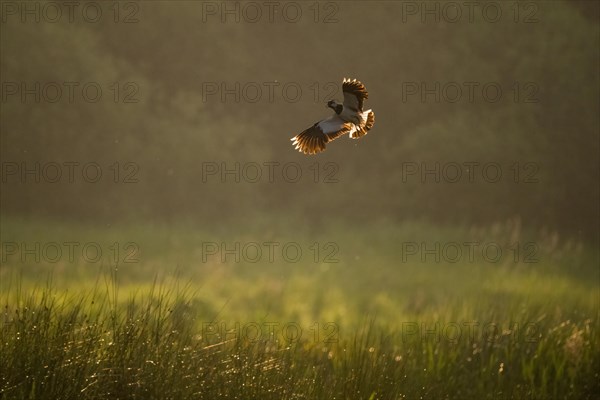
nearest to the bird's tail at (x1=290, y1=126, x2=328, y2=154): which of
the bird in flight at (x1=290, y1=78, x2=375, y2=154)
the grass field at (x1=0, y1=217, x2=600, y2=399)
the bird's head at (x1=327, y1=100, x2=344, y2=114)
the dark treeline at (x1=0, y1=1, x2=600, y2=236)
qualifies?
the bird in flight at (x1=290, y1=78, x2=375, y2=154)

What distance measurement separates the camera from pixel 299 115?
24.0 metres

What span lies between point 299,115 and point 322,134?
1868cm

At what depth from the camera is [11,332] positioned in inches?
231

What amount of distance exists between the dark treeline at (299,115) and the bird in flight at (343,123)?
15715mm

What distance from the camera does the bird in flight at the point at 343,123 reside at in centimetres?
532

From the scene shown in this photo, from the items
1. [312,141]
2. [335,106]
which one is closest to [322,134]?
[312,141]

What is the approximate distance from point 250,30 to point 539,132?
959 cm

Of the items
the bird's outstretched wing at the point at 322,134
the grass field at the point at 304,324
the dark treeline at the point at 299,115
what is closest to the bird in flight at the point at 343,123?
the bird's outstretched wing at the point at 322,134

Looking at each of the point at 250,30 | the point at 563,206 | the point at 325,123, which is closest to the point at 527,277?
the point at 563,206

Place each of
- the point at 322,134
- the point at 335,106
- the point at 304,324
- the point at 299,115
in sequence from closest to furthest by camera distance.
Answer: the point at 335,106 → the point at 322,134 → the point at 304,324 → the point at 299,115

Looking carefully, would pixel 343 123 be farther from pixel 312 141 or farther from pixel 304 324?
pixel 304 324

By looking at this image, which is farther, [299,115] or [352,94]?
[299,115]

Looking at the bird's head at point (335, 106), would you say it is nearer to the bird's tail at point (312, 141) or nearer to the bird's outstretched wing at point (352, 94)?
the bird's outstretched wing at point (352, 94)

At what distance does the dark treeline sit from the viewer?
2116 cm
